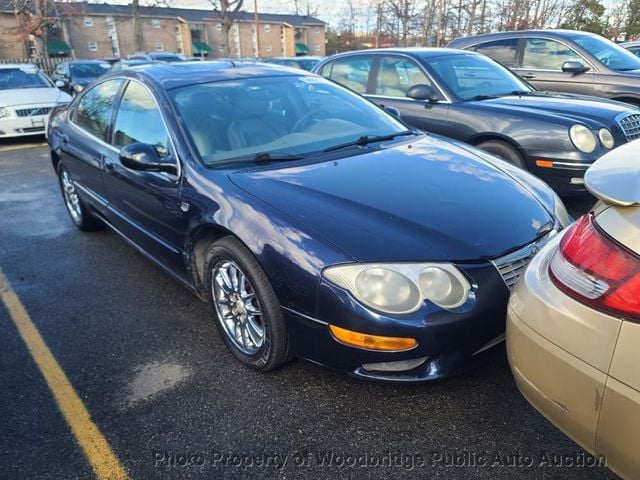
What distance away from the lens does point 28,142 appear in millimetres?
10422

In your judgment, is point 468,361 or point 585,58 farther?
point 585,58

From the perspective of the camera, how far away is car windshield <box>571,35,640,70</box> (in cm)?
686

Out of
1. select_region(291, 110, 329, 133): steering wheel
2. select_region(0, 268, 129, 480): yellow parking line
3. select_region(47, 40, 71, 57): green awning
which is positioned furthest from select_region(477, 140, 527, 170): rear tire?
select_region(47, 40, 71, 57): green awning

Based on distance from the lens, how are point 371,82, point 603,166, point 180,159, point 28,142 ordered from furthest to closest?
point 28,142 → point 371,82 → point 180,159 → point 603,166

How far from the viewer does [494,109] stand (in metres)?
4.82

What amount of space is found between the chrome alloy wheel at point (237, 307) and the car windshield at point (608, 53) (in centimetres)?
662

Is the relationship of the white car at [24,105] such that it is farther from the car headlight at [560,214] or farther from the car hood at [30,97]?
the car headlight at [560,214]

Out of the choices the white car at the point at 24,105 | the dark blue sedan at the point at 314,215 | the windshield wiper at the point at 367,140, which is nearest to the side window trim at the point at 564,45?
the dark blue sedan at the point at 314,215

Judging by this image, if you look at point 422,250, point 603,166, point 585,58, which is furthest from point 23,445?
point 585,58

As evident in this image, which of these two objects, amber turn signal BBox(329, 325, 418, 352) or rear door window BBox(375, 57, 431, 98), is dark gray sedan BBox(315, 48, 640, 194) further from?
amber turn signal BBox(329, 325, 418, 352)

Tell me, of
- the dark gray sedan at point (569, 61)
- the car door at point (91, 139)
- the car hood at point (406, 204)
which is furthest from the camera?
the dark gray sedan at point (569, 61)

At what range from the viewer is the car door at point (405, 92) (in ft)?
17.3

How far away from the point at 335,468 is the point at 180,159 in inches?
71.8

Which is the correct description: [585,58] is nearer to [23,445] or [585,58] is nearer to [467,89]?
[467,89]
